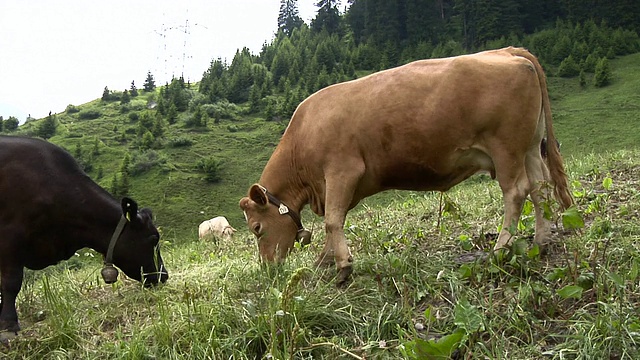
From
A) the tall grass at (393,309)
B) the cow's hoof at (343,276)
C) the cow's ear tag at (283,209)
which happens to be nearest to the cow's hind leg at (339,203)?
the cow's hoof at (343,276)

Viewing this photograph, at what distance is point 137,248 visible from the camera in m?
5.72

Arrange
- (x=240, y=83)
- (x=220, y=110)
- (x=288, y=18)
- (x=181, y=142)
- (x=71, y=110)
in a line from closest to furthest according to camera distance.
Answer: (x=181, y=142), (x=220, y=110), (x=71, y=110), (x=240, y=83), (x=288, y=18)

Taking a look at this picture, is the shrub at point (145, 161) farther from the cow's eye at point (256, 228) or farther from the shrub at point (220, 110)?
the cow's eye at point (256, 228)

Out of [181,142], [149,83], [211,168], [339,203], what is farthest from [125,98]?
[339,203]

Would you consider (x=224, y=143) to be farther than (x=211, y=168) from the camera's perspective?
Yes

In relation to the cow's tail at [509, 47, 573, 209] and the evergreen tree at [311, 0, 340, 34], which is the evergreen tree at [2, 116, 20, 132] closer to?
the evergreen tree at [311, 0, 340, 34]

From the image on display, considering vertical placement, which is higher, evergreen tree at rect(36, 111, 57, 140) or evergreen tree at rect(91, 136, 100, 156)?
evergreen tree at rect(36, 111, 57, 140)

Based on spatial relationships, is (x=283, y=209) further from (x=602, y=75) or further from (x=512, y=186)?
(x=602, y=75)

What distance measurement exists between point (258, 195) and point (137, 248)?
4.94 feet

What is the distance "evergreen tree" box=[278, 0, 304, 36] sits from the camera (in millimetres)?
116500

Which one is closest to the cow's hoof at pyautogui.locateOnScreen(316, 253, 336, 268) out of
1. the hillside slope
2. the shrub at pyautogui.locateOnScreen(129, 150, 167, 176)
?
the hillside slope

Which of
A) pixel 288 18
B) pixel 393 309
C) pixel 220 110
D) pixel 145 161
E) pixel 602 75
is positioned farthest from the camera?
pixel 288 18

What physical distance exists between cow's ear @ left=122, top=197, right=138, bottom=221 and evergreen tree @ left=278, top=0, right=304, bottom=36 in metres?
114

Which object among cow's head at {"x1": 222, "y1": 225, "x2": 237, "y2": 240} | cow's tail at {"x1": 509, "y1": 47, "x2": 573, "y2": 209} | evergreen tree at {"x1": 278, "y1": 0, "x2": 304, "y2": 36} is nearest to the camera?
cow's tail at {"x1": 509, "y1": 47, "x2": 573, "y2": 209}
